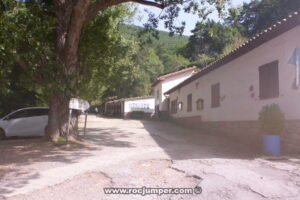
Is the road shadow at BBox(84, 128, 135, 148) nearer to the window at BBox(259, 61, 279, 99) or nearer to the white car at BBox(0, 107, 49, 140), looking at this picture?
the white car at BBox(0, 107, 49, 140)

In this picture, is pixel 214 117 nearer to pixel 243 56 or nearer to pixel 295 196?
pixel 243 56

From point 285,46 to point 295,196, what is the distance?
17.7 ft

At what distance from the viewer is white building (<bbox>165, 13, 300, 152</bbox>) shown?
746cm

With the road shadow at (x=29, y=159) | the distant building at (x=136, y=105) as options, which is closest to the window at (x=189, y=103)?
the road shadow at (x=29, y=159)

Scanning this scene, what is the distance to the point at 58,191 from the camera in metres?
4.48

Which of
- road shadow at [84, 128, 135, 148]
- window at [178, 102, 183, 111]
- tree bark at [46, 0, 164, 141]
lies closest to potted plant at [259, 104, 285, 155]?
road shadow at [84, 128, 135, 148]

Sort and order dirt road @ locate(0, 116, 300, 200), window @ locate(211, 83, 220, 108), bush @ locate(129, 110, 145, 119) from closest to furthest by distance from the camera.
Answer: dirt road @ locate(0, 116, 300, 200)
window @ locate(211, 83, 220, 108)
bush @ locate(129, 110, 145, 119)

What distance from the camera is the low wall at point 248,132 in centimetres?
732

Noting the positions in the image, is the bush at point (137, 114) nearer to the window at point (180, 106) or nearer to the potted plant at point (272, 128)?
the window at point (180, 106)

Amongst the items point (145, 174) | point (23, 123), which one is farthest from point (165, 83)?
point (145, 174)

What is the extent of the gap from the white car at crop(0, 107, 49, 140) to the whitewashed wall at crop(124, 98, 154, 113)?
2278 cm

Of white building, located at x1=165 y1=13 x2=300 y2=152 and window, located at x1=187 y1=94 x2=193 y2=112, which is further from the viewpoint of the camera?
window, located at x1=187 y1=94 x2=193 y2=112

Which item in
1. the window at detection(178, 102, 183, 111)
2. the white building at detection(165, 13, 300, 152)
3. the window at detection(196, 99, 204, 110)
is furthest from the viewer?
the window at detection(178, 102, 183, 111)

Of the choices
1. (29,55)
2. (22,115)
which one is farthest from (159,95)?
(29,55)
